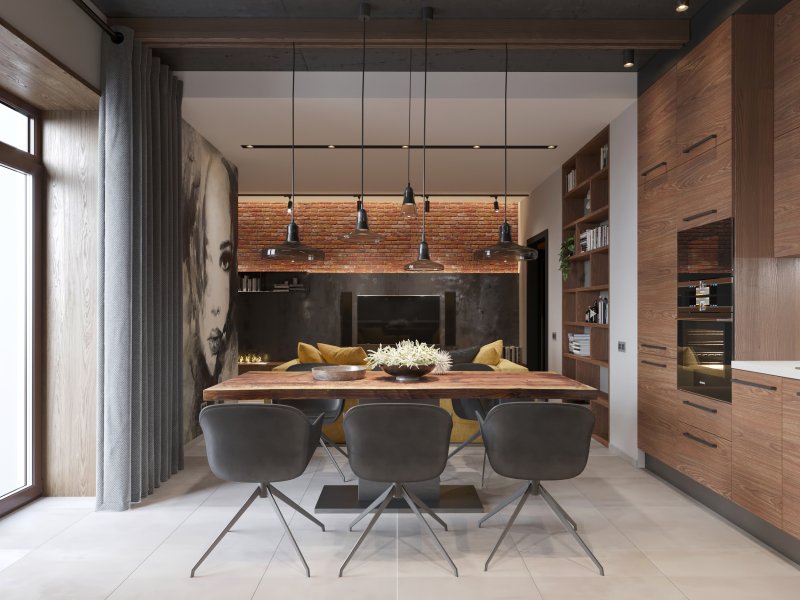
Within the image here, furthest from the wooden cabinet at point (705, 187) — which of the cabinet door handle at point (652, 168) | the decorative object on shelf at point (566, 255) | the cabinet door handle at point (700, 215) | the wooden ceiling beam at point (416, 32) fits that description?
the decorative object on shelf at point (566, 255)

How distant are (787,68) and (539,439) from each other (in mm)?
2452

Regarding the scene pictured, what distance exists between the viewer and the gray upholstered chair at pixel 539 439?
2.78 metres

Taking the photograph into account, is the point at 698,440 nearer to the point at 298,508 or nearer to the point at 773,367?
the point at 773,367

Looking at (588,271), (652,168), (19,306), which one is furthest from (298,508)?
(588,271)

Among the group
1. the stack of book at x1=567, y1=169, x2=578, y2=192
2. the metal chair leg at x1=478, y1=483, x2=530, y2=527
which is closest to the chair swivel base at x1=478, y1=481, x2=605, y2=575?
the metal chair leg at x1=478, y1=483, x2=530, y2=527

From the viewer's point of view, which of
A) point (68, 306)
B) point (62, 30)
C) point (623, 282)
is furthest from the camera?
point (623, 282)

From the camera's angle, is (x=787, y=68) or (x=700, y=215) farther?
(x=700, y=215)

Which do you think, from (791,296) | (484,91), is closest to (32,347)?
(484,91)

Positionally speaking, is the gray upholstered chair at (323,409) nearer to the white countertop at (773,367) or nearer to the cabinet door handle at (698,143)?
the white countertop at (773,367)

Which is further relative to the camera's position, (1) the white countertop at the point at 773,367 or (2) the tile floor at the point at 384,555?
(1) the white countertop at the point at 773,367

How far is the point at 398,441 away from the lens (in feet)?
9.18

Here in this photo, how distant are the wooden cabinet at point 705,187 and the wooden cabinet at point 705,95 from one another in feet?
0.20

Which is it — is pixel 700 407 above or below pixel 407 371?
below

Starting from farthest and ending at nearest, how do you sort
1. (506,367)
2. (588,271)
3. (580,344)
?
(588,271) → (580,344) → (506,367)
